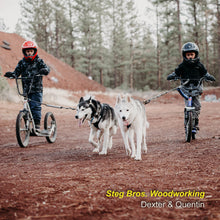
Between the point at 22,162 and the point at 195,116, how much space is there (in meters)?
4.66

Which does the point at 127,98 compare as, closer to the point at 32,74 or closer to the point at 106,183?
the point at 106,183

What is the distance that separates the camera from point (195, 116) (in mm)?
6891

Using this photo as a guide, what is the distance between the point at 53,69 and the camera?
105 feet

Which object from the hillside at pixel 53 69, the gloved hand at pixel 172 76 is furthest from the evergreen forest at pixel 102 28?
the gloved hand at pixel 172 76

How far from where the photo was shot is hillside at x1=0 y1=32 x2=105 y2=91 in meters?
27.5

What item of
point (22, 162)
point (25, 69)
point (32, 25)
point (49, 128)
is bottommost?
point (22, 162)

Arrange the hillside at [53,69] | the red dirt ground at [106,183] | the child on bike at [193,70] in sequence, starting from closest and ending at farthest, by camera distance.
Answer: the red dirt ground at [106,183]
the child on bike at [193,70]
the hillside at [53,69]

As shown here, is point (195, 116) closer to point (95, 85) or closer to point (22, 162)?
point (22, 162)

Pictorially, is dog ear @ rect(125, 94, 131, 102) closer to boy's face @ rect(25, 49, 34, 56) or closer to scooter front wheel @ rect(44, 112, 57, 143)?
scooter front wheel @ rect(44, 112, 57, 143)

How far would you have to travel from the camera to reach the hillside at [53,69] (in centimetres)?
2753

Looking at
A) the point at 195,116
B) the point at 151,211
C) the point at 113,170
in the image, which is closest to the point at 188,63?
the point at 195,116

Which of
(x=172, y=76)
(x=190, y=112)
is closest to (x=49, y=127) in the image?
(x=172, y=76)

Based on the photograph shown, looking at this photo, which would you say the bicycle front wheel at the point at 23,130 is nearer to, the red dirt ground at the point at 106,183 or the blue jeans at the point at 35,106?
the red dirt ground at the point at 106,183

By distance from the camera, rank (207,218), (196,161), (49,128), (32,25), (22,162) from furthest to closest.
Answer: (32,25), (49,128), (22,162), (196,161), (207,218)
